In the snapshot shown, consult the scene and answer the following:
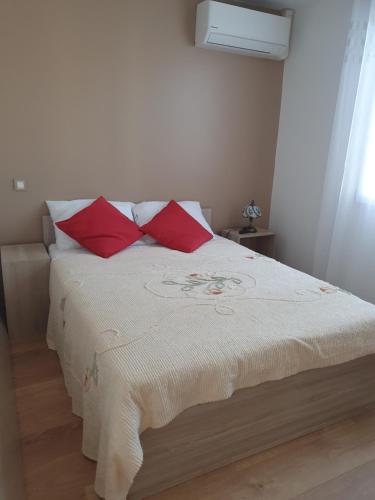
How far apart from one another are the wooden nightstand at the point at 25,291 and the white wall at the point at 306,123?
93.5 inches

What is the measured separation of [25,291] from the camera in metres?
2.61

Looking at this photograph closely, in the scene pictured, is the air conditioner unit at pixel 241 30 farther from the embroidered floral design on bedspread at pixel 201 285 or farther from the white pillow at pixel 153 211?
the embroidered floral design on bedspread at pixel 201 285

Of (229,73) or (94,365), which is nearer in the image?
(94,365)

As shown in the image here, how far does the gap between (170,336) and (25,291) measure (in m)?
1.49

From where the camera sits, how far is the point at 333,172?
3133 mm

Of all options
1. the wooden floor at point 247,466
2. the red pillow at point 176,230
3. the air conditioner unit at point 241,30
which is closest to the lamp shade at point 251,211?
the red pillow at point 176,230

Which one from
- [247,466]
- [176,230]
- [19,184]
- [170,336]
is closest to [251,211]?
[176,230]

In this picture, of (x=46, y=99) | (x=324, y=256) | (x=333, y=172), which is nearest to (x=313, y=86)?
(x=333, y=172)

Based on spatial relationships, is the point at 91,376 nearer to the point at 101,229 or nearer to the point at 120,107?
the point at 101,229

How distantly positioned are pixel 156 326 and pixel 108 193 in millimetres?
1819

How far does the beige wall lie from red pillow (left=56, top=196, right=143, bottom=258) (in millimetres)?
332

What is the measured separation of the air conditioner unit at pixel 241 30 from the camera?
2.96m

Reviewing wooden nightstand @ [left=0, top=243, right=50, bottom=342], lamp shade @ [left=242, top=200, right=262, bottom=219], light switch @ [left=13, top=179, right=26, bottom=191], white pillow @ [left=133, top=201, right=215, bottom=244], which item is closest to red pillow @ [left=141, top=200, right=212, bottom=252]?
white pillow @ [left=133, top=201, right=215, bottom=244]

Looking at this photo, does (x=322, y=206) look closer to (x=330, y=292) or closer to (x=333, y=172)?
(x=333, y=172)
